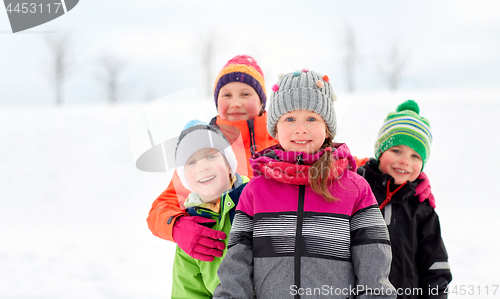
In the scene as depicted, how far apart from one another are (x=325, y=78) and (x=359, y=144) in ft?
21.5

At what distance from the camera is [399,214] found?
2.18 metres

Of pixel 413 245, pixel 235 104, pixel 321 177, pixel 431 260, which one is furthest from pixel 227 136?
pixel 431 260

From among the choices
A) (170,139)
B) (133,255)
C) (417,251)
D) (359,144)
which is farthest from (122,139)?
(417,251)

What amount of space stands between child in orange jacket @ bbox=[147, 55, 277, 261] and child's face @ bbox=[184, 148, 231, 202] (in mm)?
169

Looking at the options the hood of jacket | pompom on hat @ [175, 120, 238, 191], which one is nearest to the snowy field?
pompom on hat @ [175, 120, 238, 191]

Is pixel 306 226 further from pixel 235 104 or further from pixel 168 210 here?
pixel 235 104

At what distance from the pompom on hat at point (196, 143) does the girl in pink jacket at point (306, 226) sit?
375mm

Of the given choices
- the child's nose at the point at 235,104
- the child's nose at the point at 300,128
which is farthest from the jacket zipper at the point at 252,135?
the child's nose at the point at 300,128

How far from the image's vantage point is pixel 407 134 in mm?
2309

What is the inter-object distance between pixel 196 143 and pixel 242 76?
941 millimetres

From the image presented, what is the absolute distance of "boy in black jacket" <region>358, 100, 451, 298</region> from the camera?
2.11 metres

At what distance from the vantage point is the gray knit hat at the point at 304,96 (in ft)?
5.39

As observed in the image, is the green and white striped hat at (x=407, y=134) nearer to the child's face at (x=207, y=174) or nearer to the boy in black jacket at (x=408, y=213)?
the boy in black jacket at (x=408, y=213)

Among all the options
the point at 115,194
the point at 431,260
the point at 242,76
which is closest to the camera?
the point at 431,260
